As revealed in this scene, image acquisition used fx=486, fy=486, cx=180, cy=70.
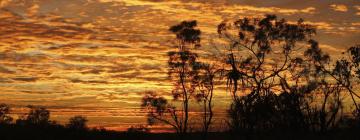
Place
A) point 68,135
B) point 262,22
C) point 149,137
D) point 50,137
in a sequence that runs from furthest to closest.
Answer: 1. point 149,137
2. point 68,135
3. point 50,137
4. point 262,22

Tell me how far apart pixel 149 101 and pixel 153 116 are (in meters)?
2.02

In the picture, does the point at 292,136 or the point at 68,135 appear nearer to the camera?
the point at 292,136

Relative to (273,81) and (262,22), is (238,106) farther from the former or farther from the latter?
(262,22)

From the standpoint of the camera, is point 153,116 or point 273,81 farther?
point 153,116

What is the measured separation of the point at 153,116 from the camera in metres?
62.1

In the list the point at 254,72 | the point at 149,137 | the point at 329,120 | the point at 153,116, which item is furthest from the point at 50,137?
the point at 329,120

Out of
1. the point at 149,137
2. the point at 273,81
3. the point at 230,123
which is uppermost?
the point at 273,81

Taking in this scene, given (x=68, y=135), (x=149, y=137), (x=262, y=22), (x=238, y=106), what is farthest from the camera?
(x=149, y=137)

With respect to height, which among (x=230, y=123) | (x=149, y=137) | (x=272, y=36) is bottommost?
(x=149, y=137)

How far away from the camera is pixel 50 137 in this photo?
62.7 meters

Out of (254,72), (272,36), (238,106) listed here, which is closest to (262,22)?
(272,36)

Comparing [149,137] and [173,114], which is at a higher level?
[173,114]

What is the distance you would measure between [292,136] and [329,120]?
5588mm

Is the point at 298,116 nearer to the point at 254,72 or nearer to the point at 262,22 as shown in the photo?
the point at 254,72
